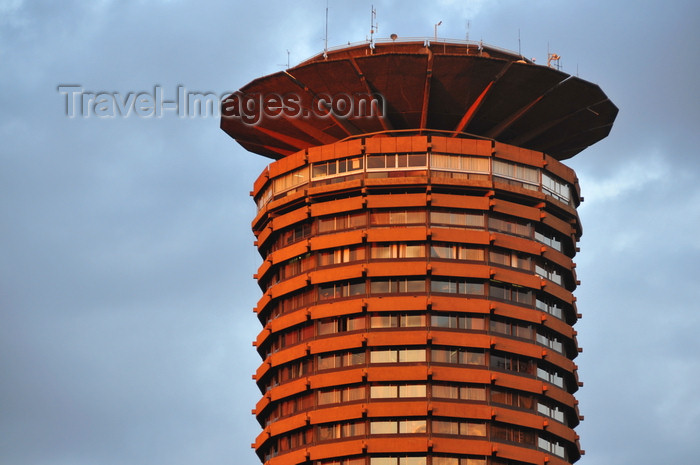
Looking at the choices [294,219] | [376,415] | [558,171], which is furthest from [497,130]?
[376,415]

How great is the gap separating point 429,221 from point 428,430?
73.4 ft

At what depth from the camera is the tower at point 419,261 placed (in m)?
181

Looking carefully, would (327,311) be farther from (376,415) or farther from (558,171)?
(558,171)

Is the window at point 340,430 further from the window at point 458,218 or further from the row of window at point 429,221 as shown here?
the window at point 458,218

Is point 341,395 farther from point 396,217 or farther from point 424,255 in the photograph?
point 396,217

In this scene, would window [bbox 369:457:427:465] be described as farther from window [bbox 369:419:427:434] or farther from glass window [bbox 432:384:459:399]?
glass window [bbox 432:384:459:399]

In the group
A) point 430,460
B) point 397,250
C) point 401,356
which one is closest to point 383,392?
point 401,356

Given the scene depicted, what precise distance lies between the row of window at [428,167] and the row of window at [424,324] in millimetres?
15329

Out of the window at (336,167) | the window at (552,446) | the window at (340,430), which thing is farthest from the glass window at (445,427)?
the window at (336,167)

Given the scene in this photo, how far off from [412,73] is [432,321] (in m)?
25.6

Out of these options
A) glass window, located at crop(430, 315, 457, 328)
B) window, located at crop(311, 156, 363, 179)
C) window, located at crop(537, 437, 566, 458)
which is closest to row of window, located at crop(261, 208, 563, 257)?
window, located at crop(311, 156, 363, 179)

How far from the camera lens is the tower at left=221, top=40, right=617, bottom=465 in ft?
593

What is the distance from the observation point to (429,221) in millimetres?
187875

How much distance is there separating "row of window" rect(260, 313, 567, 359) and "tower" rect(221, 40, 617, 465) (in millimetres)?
144
